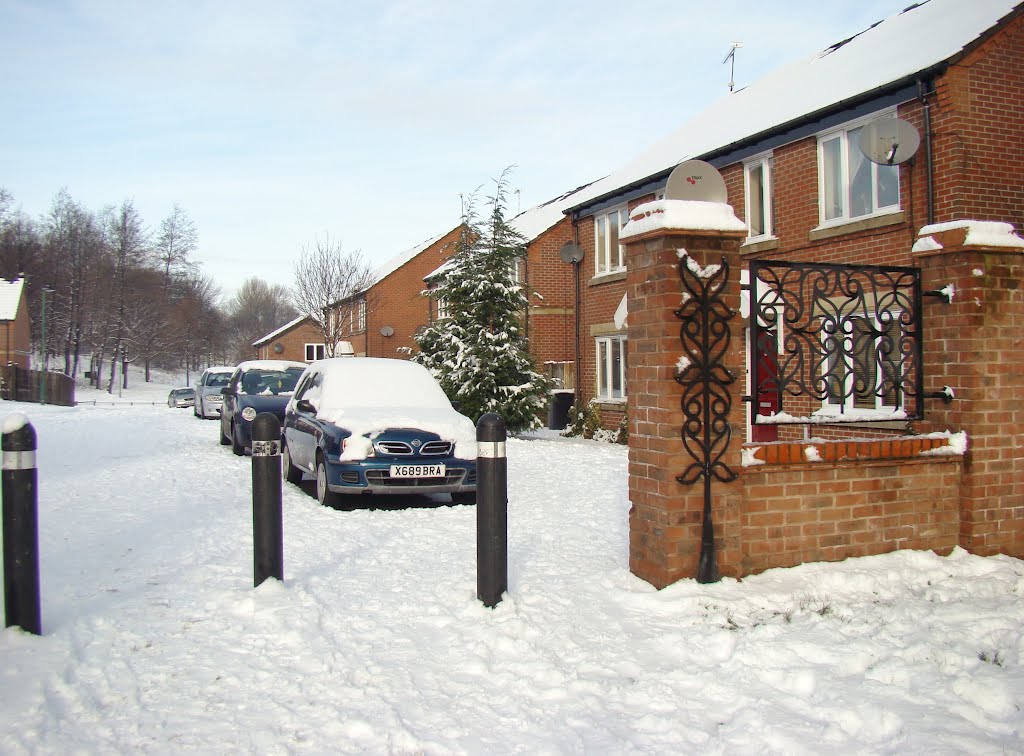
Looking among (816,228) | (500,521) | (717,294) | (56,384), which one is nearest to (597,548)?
(500,521)

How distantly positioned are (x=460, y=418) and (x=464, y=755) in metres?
6.08

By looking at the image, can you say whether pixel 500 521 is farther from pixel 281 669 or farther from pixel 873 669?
pixel 873 669

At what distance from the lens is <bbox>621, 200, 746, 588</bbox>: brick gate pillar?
473 cm

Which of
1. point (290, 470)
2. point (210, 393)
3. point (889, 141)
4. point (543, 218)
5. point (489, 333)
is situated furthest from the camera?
point (543, 218)

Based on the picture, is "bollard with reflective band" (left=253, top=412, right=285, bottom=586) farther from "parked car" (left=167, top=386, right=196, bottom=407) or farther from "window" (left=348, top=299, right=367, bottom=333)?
"parked car" (left=167, top=386, right=196, bottom=407)

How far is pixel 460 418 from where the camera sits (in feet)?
29.3

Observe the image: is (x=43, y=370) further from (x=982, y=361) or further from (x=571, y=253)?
(x=982, y=361)

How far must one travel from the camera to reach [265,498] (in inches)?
191

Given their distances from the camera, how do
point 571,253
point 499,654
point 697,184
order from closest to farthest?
point 499,654 → point 697,184 → point 571,253

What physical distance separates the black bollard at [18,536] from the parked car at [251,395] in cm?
909

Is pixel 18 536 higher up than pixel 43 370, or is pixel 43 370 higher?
pixel 43 370

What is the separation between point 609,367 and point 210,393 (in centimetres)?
1252

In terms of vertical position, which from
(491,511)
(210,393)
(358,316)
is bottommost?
(491,511)

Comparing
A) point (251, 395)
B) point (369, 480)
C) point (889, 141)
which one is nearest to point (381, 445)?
point (369, 480)
